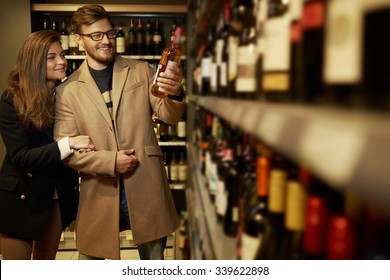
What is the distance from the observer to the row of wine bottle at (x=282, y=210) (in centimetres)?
63

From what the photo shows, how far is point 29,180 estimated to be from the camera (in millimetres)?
2094

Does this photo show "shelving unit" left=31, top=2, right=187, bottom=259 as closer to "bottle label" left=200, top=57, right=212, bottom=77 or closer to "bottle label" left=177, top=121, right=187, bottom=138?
"bottle label" left=177, top=121, right=187, bottom=138

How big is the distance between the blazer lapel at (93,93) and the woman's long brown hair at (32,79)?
161 mm

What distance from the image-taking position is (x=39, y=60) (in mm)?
1968

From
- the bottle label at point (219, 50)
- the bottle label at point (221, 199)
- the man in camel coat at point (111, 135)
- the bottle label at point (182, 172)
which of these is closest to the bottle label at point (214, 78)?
the bottle label at point (219, 50)

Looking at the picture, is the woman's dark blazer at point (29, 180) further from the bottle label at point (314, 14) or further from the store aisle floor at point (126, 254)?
the bottle label at point (314, 14)

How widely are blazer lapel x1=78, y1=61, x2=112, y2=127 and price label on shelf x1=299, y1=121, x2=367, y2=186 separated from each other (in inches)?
63.3

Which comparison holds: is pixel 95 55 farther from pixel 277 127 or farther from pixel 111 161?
pixel 277 127

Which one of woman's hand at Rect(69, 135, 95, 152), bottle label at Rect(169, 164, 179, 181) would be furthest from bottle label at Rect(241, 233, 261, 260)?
bottle label at Rect(169, 164, 179, 181)

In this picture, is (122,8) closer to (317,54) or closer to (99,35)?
(99,35)

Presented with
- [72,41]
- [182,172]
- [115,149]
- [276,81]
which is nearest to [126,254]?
[182,172]

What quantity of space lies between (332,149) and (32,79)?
1784 mm
